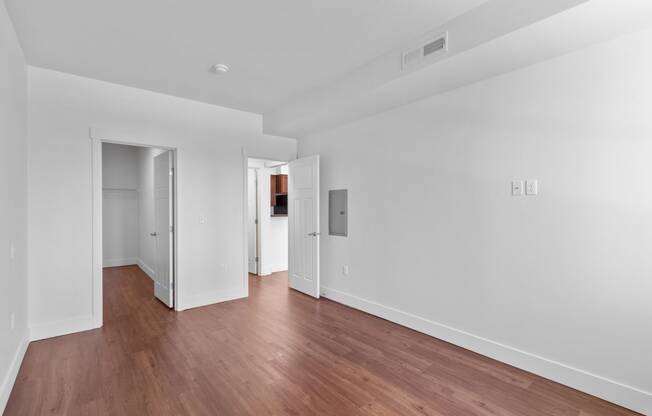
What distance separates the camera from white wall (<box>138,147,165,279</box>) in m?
6.32

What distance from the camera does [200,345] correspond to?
318 cm

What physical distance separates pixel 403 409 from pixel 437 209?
1926 millimetres

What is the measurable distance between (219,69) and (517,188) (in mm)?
3155

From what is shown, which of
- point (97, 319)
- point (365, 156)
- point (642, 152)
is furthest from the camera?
point (365, 156)

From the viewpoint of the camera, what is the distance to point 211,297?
456cm

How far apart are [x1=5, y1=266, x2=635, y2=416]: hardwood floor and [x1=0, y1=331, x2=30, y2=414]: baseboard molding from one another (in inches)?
2.2

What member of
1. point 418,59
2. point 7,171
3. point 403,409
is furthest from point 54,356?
point 418,59

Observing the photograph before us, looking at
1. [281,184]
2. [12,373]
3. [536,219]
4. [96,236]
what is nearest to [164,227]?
[96,236]

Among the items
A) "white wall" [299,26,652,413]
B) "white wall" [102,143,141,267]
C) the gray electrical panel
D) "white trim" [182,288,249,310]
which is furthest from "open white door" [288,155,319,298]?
"white wall" [102,143,141,267]

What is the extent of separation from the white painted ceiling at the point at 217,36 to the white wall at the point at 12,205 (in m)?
0.33

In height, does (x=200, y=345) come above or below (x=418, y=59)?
below

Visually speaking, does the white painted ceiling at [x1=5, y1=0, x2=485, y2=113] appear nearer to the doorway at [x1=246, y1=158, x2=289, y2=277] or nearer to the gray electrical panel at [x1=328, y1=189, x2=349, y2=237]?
the gray electrical panel at [x1=328, y1=189, x2=349, y2=237]

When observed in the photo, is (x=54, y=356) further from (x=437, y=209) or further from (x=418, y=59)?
(x=418, y=59)

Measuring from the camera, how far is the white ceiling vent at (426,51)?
2.56 metres
